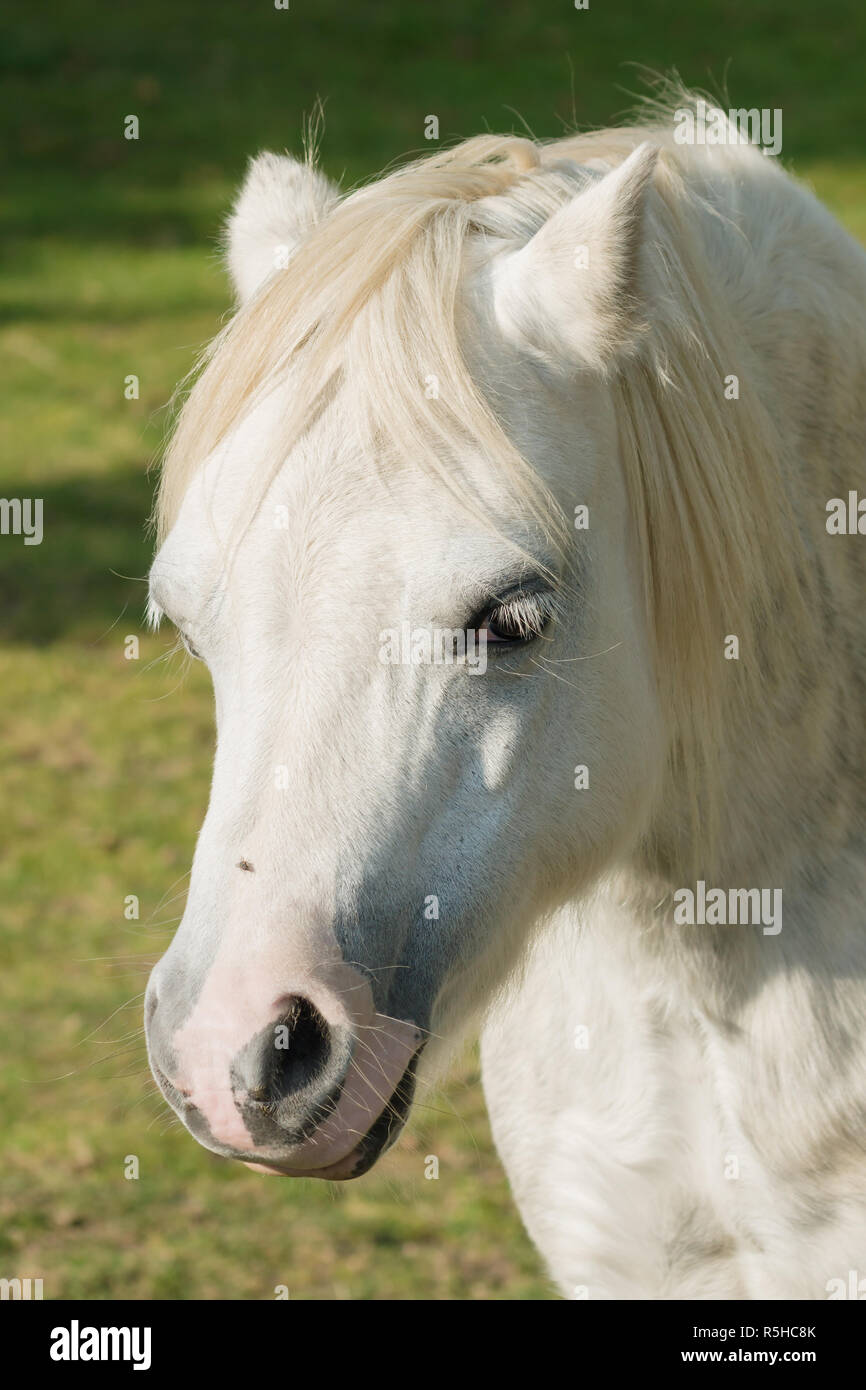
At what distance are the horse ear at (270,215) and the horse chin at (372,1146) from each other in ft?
4.22

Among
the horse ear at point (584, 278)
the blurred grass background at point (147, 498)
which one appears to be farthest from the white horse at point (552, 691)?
the blurred grass background at point (147, 498)

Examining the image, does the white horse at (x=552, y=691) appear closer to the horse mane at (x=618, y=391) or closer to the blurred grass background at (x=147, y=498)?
the horse mane at (x=618, y=391)

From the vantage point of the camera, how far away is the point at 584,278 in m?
1.91

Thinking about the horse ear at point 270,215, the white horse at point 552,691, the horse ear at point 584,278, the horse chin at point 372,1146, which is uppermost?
the horse ear at point 270,215

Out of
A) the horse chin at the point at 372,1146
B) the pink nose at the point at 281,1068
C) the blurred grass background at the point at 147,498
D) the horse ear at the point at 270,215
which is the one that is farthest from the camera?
the blurred grass background at the point at 147,498

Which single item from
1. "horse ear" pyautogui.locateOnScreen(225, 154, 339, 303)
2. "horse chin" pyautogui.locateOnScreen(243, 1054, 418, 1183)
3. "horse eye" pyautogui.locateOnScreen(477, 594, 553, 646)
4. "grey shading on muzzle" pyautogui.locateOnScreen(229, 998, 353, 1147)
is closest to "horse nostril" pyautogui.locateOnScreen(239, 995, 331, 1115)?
"grey shading on muzzle" pyautogui.locateOnScreen(229, 998, 353, 1147)

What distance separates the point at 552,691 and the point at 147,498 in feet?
21.3

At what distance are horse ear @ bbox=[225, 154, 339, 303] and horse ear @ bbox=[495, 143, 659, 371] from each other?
21.1 inches

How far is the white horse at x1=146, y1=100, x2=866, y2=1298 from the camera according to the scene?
1.77 metres

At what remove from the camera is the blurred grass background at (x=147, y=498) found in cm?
388

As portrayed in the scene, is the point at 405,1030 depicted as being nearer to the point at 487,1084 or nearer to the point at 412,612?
the point at 412,612

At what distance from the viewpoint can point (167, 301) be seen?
10164 mm

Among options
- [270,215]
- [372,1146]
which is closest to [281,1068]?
[372,1146]

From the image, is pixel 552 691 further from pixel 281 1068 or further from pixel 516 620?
pixel 281 1068
